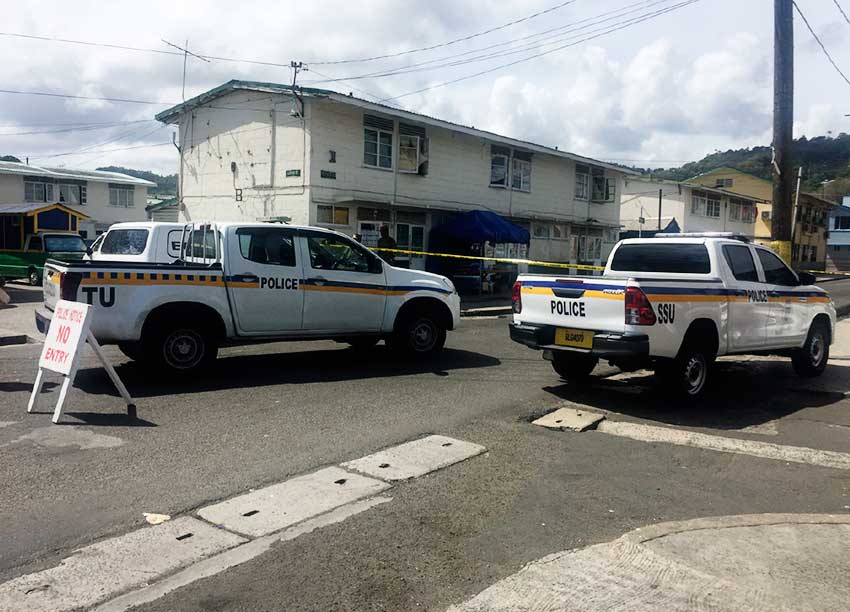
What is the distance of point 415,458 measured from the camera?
19.1 ft

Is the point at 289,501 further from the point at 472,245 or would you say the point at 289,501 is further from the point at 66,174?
the point at 66,174

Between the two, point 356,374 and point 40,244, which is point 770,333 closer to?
point 356,374

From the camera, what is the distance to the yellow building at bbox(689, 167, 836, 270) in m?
58.7

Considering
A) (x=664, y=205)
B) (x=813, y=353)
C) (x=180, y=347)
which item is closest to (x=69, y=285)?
(x=180, y=347)

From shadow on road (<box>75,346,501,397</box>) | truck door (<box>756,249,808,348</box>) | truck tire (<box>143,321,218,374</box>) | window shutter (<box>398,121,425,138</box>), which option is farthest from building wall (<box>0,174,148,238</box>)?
truck door (<box>756,249,808,348</box>)

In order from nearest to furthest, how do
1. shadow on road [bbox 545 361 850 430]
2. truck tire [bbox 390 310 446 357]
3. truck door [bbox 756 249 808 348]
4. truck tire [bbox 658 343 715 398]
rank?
1. shadow on road [bbox 545 361 850 430]
2. truck tire [bbox 658 343 715 398]
3. truck door [bbox 756 249 808 348]
4. truck tire [bbox 390 310 446 357]

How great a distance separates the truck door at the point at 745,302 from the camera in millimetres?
8406

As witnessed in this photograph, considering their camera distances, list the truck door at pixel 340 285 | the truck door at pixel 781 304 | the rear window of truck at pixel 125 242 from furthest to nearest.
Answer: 1. the rear window of truck at pixel 125 242
2. the truck door at pixel 340 285
3. the truck door at pixel 781 304

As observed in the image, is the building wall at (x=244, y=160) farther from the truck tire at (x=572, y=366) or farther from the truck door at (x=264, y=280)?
the truck tire at (x=572, y=366)

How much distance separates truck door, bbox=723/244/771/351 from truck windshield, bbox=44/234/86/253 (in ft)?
68.8

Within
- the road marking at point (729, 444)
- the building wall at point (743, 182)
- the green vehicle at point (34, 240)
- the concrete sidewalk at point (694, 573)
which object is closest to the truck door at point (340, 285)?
the road marking at point (729, 444)

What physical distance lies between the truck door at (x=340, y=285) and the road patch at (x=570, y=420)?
3271mm

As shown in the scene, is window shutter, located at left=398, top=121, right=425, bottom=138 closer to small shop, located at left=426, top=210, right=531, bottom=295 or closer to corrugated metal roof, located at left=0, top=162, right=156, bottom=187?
small shop, located at left=426, top=210, right=531, bottom=295

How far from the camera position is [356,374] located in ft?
30.4
